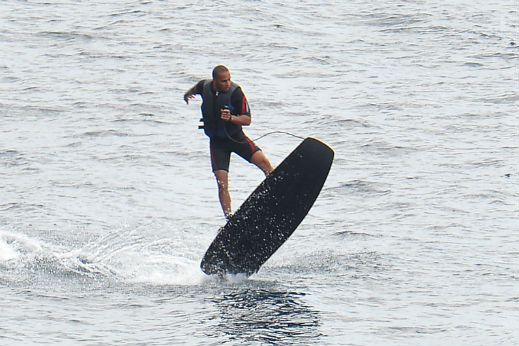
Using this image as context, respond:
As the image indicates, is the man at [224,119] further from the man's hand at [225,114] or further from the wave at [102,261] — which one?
the wave at [102,261]

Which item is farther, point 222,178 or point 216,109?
point 222,178

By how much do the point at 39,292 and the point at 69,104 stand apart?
46.7 ft

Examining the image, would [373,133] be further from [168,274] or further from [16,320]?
[16,320]

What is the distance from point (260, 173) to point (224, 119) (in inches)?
296

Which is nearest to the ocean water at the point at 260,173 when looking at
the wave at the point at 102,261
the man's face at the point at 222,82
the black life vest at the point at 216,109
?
the wave at the point at 102,261

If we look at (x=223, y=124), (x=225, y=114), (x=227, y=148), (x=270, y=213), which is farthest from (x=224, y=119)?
(x=270, y=213)

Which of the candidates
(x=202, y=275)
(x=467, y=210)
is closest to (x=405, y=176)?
(x=467, y=210)

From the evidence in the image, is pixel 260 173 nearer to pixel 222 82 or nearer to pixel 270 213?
pixel 270 213

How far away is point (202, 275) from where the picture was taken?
592 inches

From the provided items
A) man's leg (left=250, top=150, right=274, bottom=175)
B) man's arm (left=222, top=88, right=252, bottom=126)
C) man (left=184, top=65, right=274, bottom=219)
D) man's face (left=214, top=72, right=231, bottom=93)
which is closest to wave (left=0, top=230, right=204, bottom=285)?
man (left=184, top=65, right=274, bottom=219)

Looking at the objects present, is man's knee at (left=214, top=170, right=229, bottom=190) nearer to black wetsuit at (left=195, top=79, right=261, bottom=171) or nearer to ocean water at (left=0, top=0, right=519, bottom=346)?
black wetsuit at (left=195, top=79, right=261, bottom=171)

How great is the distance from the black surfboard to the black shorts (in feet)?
2.06

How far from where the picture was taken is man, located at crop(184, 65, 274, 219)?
14531mm

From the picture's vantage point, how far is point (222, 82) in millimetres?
14453
